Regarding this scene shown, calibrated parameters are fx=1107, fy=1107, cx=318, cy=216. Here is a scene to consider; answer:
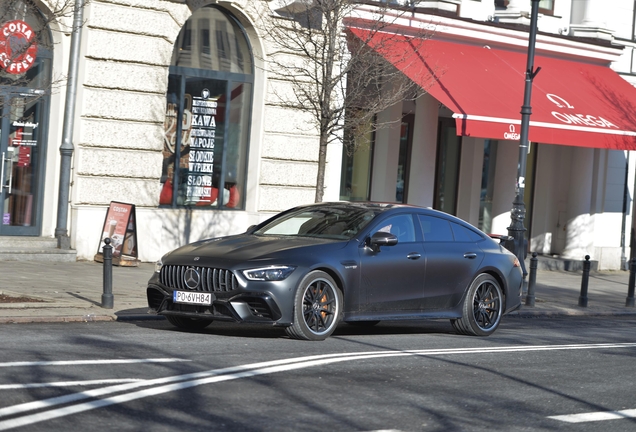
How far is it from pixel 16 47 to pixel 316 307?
602 centimetres

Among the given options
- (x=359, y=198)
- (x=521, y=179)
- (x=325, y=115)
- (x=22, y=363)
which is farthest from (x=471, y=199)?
(x=22, y=363)

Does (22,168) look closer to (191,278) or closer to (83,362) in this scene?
(191,278)

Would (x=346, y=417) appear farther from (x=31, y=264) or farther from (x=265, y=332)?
(x=31, y=264)

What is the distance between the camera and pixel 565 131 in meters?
21.2

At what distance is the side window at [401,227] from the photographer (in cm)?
1166

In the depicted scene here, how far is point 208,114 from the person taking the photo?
19.5m

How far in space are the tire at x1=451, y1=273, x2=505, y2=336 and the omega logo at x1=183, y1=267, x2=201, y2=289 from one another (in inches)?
131

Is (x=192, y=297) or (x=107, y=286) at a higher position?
(x=192, y=297)

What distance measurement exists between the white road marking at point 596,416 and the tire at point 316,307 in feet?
11.6

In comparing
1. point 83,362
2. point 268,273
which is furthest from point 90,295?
point 83,362

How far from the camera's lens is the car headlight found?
405 inches

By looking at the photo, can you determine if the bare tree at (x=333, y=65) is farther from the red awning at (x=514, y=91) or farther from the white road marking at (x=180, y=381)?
the white road marking at (x=180, y=381)

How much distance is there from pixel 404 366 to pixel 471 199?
604 inches

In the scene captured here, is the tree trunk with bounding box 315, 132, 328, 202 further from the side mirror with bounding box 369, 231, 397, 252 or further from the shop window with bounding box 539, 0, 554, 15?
the shop window with bounding box 539, 0, 554, 15
